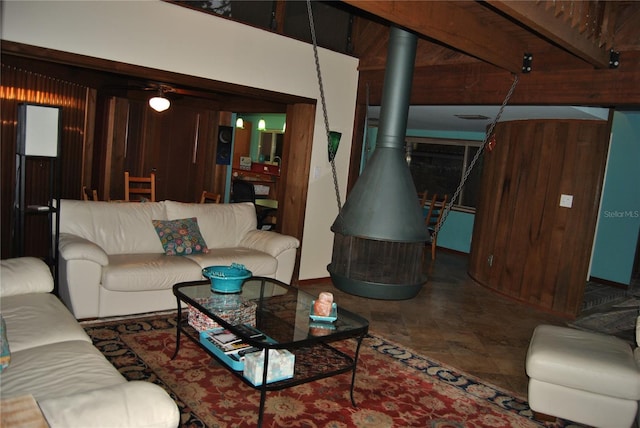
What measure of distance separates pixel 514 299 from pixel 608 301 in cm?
126

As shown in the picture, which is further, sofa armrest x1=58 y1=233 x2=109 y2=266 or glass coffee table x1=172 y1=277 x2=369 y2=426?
sofa armrest x1=58 y1=233 x2=109 y2=266

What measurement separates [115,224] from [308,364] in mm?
2216

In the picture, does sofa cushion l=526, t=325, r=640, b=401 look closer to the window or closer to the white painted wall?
the white painted wall

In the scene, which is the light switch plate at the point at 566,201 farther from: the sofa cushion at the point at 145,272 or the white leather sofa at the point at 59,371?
the white leather sofa at the point at 59,371

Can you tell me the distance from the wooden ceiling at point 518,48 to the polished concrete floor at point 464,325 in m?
2.00

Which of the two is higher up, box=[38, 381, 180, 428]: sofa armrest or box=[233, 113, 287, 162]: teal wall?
box=[233, 113, 287, 162]: teal wall

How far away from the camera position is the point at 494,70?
421 centimetres

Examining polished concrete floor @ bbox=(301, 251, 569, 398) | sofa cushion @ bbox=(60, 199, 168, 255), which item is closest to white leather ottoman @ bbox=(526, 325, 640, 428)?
polished concrete floor @ bbox=(301, 251, 569, 398)

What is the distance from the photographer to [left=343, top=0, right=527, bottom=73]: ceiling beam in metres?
2.57

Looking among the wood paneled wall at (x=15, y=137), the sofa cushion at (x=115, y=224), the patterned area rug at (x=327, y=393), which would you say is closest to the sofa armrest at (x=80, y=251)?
the sofa cushion at (x=115, y=224)

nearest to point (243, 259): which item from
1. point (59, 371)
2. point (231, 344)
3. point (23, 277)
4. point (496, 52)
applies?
point (231, 344)

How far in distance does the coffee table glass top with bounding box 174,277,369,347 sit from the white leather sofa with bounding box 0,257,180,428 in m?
0.69

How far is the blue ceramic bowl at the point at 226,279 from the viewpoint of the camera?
300cm

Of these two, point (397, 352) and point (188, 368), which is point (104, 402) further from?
point (397, 352)
